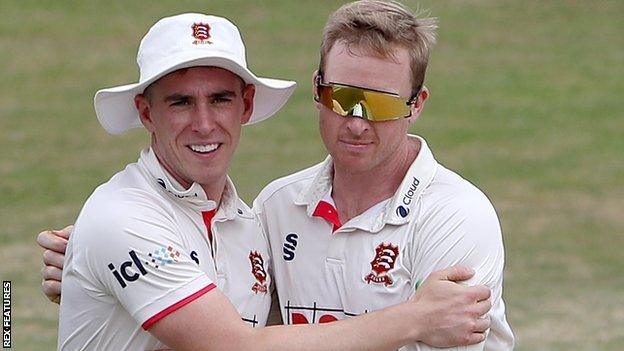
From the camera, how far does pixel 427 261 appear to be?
530cm

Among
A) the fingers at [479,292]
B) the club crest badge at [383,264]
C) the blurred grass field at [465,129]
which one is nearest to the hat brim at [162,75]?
the club crest badge at [383,264]

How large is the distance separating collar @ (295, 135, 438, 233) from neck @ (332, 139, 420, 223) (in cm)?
4

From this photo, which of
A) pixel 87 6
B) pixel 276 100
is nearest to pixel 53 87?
pixel 87 6

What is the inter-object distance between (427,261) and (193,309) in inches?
34.2

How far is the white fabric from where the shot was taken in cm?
530

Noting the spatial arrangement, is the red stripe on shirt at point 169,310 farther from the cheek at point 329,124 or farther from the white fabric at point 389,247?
the cheek at point 329,124

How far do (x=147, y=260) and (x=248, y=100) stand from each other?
0.84 m

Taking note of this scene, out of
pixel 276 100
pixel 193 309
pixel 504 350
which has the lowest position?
pixel 504 350

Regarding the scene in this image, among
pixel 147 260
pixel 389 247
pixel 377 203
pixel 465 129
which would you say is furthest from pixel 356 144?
pixel 465 129

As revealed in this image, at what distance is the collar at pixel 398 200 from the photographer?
5.46m

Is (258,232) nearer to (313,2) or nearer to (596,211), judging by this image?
(596,211)

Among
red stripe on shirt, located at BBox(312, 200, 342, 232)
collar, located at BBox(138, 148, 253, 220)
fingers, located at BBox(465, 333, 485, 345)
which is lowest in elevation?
fingers, located at BBox(465, 333, 485, 345)

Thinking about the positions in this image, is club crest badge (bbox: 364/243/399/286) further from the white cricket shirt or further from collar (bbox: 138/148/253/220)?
collar (bbox: 138/148/253/220)

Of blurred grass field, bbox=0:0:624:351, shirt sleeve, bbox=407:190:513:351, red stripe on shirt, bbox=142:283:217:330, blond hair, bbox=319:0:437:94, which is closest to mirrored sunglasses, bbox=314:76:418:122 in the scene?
blond hair, bbox=319:0:437:94
